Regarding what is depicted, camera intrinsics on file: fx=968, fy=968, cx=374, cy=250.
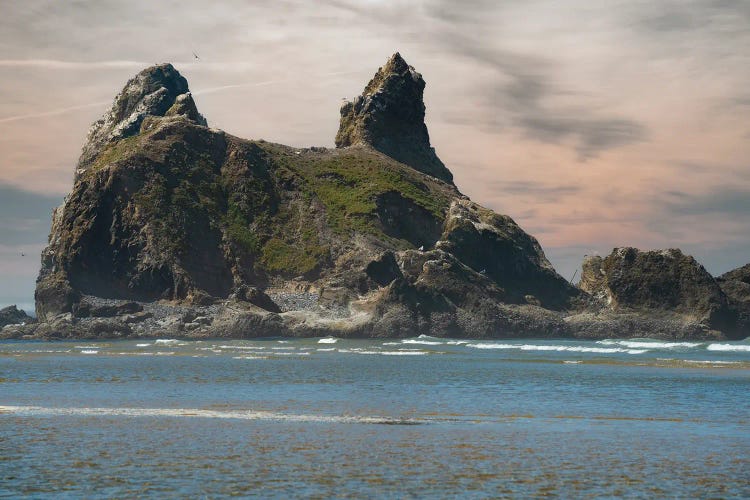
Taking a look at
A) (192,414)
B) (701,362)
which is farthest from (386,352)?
(192,414)

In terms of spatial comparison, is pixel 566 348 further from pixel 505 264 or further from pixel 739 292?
pixel 505 264

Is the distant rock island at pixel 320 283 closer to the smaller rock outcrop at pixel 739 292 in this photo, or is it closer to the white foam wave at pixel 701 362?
the smaller rock outcrop at pixel 739 292

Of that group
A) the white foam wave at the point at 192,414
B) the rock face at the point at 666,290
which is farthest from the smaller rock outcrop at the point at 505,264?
the white foam wave at the point at 192,414

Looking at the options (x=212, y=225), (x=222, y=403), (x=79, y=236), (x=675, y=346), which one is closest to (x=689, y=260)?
(x=675, y=346)

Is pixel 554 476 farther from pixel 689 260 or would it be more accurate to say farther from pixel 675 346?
pixel 689 260

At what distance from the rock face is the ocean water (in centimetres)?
8743

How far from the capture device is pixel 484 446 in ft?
108

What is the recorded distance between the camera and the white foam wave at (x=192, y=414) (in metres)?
40.5

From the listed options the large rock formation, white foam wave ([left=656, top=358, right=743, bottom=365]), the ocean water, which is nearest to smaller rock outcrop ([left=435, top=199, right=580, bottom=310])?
the large rock formation

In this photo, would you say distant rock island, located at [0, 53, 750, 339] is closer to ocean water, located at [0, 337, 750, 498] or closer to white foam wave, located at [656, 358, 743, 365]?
white foam wave, located at [656, 358, 743, 365]

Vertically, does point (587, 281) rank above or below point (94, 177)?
below

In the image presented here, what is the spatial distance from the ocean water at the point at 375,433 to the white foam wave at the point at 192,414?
9 cm

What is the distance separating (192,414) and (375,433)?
10.2 m

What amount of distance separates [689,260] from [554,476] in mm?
142373
